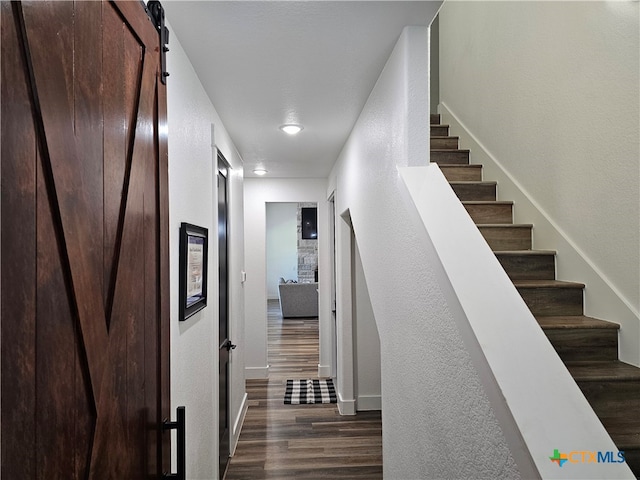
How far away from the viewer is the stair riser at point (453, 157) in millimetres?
3365

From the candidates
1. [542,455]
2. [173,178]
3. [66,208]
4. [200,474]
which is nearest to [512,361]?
[542,455]

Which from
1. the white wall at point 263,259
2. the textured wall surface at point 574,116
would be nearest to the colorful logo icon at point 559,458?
the textured wall surface at point 574,116

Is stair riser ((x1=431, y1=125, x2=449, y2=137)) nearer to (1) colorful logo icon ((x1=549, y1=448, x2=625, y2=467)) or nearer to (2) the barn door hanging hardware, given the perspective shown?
(2) the barn door hanging hardware

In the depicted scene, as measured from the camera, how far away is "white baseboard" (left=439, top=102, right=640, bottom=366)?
1837 millimetres

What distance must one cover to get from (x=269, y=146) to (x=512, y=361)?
3344 mm

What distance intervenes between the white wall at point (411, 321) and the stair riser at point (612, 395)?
24.5 inches

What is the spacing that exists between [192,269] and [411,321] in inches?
41.0

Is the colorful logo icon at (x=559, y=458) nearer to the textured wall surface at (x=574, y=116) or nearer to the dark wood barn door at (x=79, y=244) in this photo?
the dark wood barn door at (x=79, y=244)

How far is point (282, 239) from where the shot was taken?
484 inches

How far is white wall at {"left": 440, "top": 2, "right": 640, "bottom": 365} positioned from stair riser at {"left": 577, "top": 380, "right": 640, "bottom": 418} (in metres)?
0.23

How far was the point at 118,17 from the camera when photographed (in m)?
0.96

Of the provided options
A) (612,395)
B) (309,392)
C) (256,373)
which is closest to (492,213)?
(612,395)

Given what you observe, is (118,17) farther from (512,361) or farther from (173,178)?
(512,361)

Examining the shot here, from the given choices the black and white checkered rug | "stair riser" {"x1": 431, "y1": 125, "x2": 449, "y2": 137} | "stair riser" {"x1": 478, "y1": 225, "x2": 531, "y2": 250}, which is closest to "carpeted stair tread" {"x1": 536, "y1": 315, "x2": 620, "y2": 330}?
"stair riser" {"x1": 478, "y1": 225, "x2": 531, "y2": 250}
